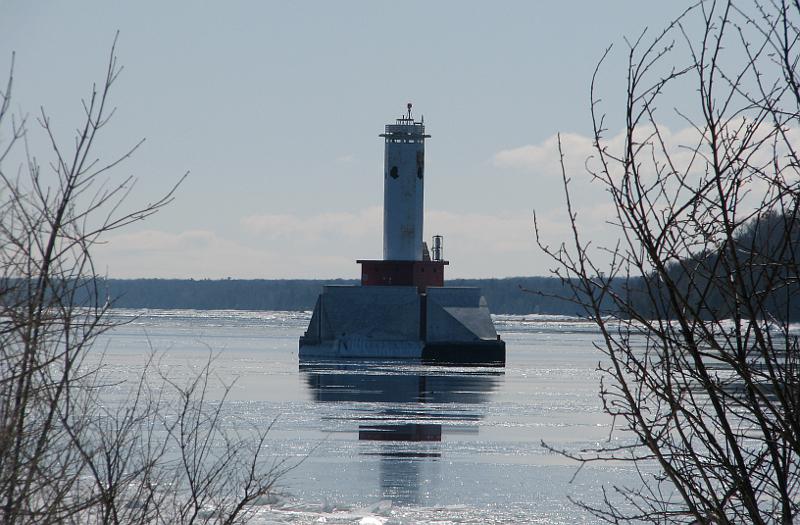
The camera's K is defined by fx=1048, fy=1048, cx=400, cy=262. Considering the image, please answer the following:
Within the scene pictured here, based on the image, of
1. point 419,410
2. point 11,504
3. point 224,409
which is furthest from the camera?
point 419,410

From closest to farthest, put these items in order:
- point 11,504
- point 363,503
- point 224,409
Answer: point 11,504 < point 363,503 < point 224,409

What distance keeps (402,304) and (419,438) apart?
2477 cm

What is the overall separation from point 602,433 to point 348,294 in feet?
80.5

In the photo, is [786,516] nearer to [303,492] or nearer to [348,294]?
[303,492]

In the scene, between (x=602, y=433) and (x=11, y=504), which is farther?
(x=602, y=433)

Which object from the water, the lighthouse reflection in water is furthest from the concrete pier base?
the water

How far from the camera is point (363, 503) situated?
11594mm

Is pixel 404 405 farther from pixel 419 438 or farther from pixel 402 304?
pixel 402 304

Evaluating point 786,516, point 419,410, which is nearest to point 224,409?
point 419,410

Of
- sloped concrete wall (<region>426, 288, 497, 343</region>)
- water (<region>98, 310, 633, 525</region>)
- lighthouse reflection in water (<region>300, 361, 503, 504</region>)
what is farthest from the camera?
sloped concrete wall (<region>426, 288, 497, 343</region>)

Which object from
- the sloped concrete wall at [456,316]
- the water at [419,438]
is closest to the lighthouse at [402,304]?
the sloped concrete wall at [456,316]

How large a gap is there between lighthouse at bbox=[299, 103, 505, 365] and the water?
5841 millimetres

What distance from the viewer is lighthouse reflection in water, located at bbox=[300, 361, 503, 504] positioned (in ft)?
48.0

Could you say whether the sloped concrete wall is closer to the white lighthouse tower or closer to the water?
the white lighthouse tower
